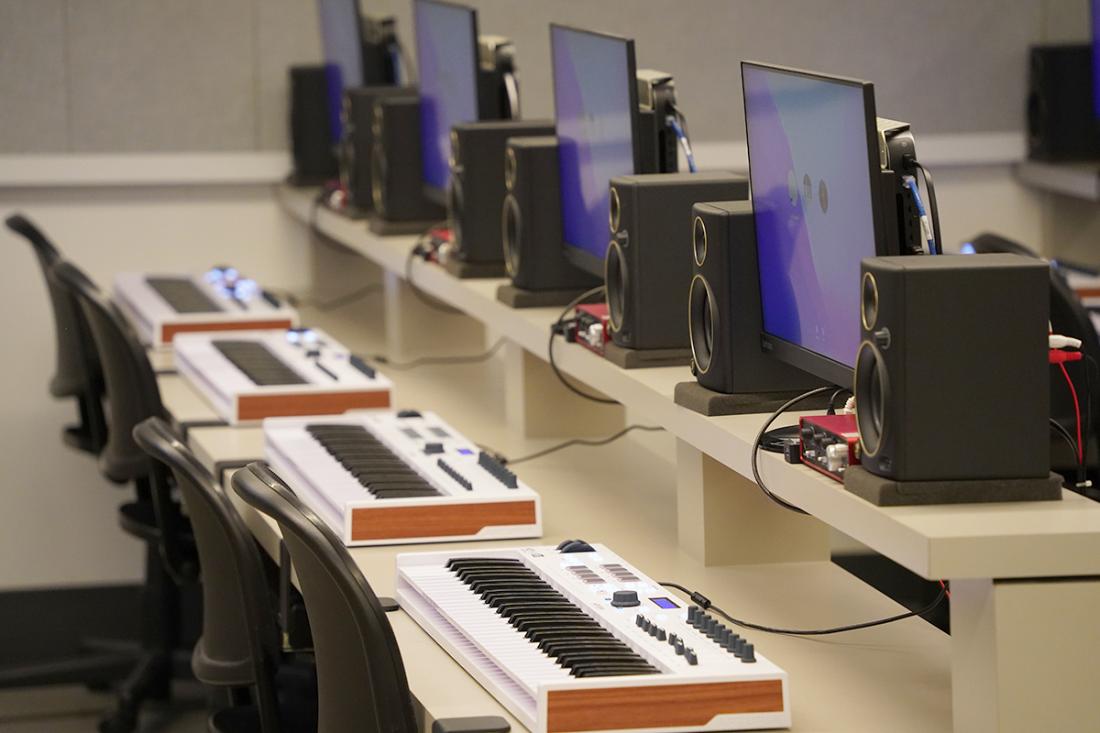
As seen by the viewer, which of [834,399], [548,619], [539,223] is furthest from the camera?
[539,223]

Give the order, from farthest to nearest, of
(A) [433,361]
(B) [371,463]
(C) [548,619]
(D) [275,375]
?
(A) [433,361] → (D) [275,375] → (B) [371,463] → (C) [548,619]

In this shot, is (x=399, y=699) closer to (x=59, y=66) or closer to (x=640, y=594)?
(x=640, y=594)

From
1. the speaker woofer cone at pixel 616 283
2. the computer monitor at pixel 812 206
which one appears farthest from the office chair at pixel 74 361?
the computer monitor at pixel 812 206

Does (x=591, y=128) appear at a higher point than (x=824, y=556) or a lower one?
higher

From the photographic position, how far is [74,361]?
431 centimetres

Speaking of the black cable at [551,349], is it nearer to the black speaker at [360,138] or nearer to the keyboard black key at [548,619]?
the keyboard black key at [548,619]

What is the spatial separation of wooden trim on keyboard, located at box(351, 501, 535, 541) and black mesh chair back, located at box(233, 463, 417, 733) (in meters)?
0.47

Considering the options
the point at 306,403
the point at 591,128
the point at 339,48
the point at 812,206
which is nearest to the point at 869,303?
the point at 812,206

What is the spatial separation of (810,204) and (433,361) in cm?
213

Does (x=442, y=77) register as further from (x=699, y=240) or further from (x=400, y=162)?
(x=699, y=240)

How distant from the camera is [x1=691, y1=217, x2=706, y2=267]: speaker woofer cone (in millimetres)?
2398

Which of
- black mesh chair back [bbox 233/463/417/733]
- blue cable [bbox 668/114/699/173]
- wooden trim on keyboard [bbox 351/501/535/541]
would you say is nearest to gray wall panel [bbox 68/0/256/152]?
blue cable [bbox 668/114/699/173]

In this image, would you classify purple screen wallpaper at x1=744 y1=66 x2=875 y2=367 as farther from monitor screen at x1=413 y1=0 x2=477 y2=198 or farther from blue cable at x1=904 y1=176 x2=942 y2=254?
monitor screen at x1=413 y1=0 x2=477 y2=198

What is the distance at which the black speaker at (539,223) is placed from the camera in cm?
327
